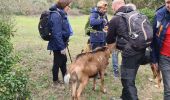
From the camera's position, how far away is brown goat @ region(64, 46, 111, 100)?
7902 mm

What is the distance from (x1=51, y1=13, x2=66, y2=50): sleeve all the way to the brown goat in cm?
51

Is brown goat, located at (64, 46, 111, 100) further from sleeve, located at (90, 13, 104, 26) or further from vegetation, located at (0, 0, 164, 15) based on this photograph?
vegetation, located at (0, 0, 164, 15)

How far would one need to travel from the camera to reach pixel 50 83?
31.0ft

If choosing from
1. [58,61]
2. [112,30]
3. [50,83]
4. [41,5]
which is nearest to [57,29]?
[58,61]

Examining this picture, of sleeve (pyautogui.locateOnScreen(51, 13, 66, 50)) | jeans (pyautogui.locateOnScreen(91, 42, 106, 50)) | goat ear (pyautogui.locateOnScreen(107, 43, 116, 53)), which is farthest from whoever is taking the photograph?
jeans (pyautogui.locateOnScreen(91, 42, 106, 50))

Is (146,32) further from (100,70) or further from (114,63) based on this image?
(114,63)

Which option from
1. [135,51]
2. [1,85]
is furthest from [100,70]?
[1,85]

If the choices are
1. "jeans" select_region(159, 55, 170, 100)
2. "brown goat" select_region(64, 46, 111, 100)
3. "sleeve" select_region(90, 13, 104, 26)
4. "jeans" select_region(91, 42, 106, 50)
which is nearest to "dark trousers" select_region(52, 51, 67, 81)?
"brown goat" select_region(64, 46, 111, 100)

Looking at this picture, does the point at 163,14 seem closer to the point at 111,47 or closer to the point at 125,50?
the point at 125,50

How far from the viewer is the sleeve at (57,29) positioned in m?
8.41

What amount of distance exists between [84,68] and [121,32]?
47.2 inches

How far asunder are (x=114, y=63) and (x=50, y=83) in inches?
62.5

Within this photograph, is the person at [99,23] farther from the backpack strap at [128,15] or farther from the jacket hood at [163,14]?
the jacket hood at [163,14]

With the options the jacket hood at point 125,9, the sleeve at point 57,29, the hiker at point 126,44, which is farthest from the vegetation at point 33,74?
the jacket hood at point 125,9
